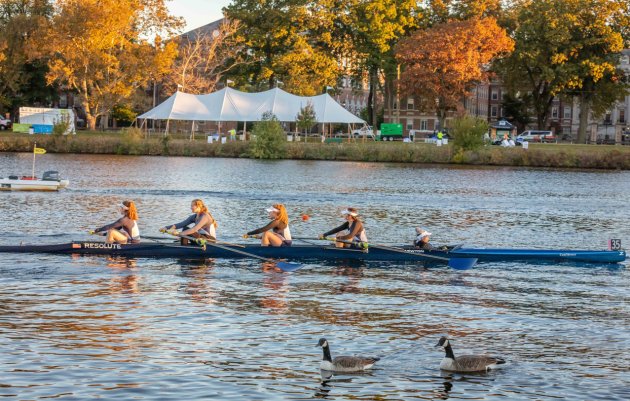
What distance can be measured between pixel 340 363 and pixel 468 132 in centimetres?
7775

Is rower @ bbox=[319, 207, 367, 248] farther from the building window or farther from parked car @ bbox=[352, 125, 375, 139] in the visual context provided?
the building window

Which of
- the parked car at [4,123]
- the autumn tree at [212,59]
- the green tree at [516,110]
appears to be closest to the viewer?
the autumn tree at [212,59]

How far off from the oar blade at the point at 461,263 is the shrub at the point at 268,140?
229ft

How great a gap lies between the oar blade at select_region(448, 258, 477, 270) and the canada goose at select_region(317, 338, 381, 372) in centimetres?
1307

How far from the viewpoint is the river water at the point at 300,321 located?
62.7ft

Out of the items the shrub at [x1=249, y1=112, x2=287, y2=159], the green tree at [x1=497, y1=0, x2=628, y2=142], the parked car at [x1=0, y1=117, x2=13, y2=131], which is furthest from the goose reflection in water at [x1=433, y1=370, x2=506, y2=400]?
the parked car at [x1=0, y1=117, x2=13, y2=131]

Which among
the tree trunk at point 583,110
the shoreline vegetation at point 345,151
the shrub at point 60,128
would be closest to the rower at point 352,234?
the shoreline vegetation at point 345,151

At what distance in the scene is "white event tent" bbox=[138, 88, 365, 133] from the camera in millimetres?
108062

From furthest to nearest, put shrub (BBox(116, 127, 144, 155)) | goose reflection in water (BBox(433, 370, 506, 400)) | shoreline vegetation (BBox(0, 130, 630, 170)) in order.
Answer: shrub (BBox(116, 127, 144, 155)), shoreline vegetation (BBox(0, 130, 630, 170)), goose reflection in water (BBox(433, 370, 506, 400))

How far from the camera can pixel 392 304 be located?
27.0 meters

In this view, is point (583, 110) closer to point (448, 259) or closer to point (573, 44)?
point (573, 44)

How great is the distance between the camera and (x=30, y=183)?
201 feet

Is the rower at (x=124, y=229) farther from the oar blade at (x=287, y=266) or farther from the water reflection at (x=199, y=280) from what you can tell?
the oar blade at (x=287, y=266)

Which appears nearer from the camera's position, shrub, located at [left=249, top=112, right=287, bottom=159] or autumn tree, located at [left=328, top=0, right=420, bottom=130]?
shrub, located at [left=249, top=112, right=287, bottom=159]
